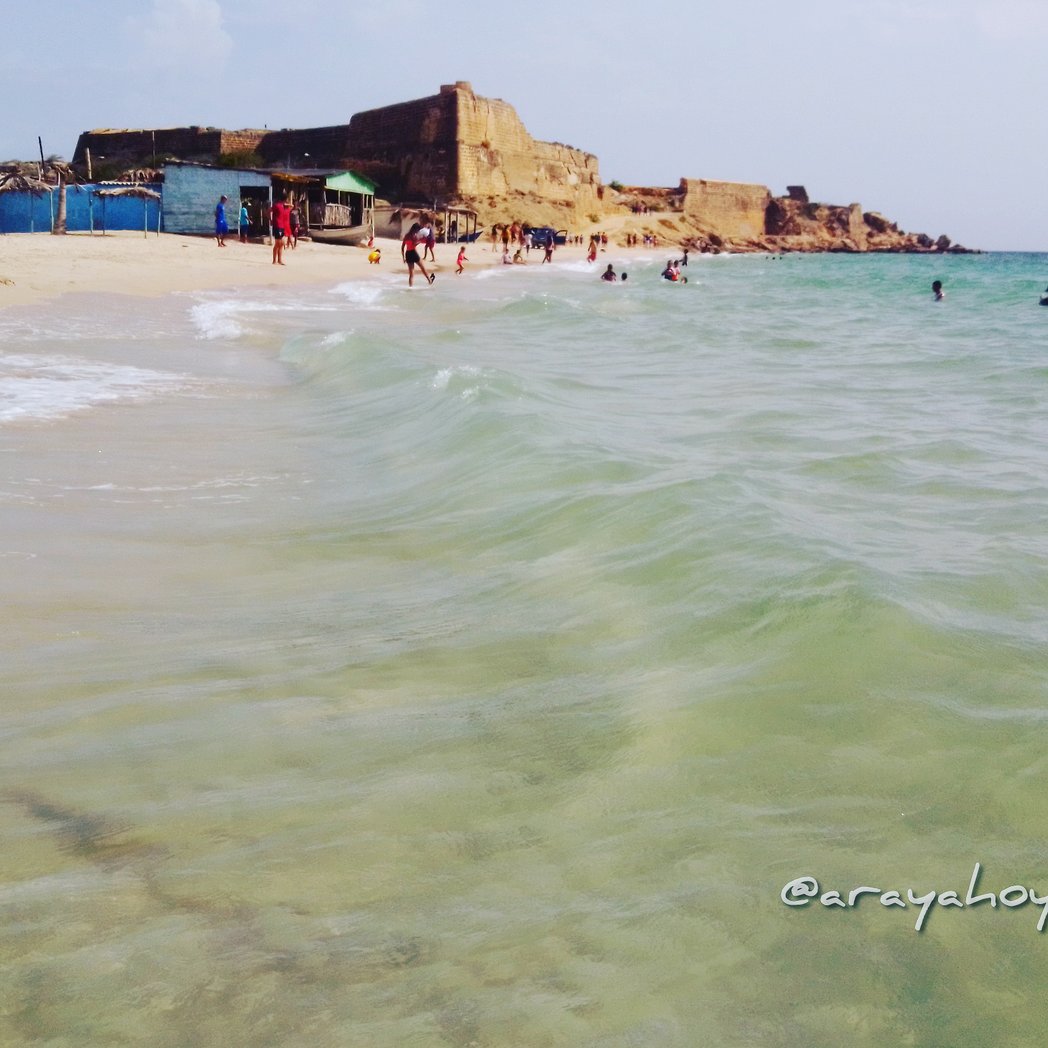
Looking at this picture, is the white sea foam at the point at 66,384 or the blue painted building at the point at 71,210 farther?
the blue painted building at the point at 71,210

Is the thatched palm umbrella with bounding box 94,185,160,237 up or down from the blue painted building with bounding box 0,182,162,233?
up

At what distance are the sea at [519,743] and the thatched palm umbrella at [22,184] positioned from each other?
86.5 ft

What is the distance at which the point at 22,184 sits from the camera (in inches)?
1157

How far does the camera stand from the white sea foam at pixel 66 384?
7406mm

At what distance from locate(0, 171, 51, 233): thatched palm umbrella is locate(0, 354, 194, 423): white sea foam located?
22512mm

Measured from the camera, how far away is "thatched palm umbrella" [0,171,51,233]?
28859 mm

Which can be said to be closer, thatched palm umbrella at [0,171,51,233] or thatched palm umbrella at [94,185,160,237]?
thatched palm umbrella at [0,171,51,233]

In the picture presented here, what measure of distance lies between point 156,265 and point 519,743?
71.4 ft

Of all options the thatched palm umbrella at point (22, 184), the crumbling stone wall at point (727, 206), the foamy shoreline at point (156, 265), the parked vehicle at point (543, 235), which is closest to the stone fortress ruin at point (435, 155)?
the parked vehicle at point (543, 235)

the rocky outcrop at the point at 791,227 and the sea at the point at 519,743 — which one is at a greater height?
the rocky outcrop at the point at 791,227

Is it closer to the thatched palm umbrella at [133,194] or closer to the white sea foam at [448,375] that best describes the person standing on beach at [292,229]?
the thatched palm umbrella at [133,194]

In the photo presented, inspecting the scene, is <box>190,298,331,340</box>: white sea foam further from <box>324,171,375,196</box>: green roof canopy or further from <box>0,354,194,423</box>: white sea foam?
<box>324,171,375,196</box>: green roof canopy

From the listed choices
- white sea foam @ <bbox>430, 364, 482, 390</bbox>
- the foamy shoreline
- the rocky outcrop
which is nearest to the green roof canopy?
the foamy shoreline

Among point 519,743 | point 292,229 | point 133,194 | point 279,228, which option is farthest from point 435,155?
point 519,743
